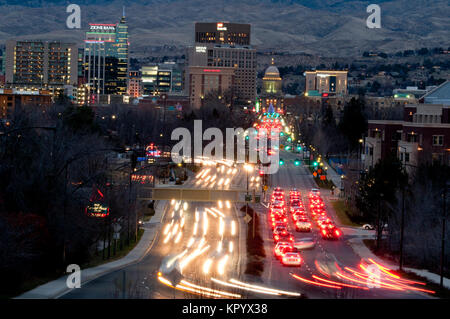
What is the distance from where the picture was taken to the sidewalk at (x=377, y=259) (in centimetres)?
3360

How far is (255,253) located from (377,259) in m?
6.47

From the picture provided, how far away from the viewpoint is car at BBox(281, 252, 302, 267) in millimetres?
37000

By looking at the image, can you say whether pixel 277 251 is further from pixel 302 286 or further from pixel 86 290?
pixel 86 290

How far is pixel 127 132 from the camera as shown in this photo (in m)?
122

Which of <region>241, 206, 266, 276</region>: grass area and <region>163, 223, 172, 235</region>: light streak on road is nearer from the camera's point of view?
<region>241, 206, 266, 276</region>: grass area

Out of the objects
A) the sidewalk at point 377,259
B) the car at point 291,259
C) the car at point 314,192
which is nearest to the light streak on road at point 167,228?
the sidewalk at point 377,259

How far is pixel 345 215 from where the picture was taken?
60.5 m

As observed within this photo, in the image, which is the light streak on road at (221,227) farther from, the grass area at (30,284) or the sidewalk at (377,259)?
the grass area at (30,284)

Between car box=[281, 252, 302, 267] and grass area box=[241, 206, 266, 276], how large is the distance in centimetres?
108

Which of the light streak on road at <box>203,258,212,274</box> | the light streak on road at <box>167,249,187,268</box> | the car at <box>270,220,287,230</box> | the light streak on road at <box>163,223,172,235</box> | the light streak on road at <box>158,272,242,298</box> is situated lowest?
the light streak on road at <box>163,223,172,235</box>

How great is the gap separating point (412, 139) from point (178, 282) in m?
46.7

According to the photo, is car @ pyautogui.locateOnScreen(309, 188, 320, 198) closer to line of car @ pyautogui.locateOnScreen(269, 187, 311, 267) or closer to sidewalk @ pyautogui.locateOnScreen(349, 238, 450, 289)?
line of car @ pyautogui.locateOnScreen(269, 187, 311, 267)

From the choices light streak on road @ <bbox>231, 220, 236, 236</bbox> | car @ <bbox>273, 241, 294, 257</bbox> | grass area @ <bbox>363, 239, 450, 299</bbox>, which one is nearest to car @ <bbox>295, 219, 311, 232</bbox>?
light streak on road @ <bbox>231, 220, 236, 236</bbox>
